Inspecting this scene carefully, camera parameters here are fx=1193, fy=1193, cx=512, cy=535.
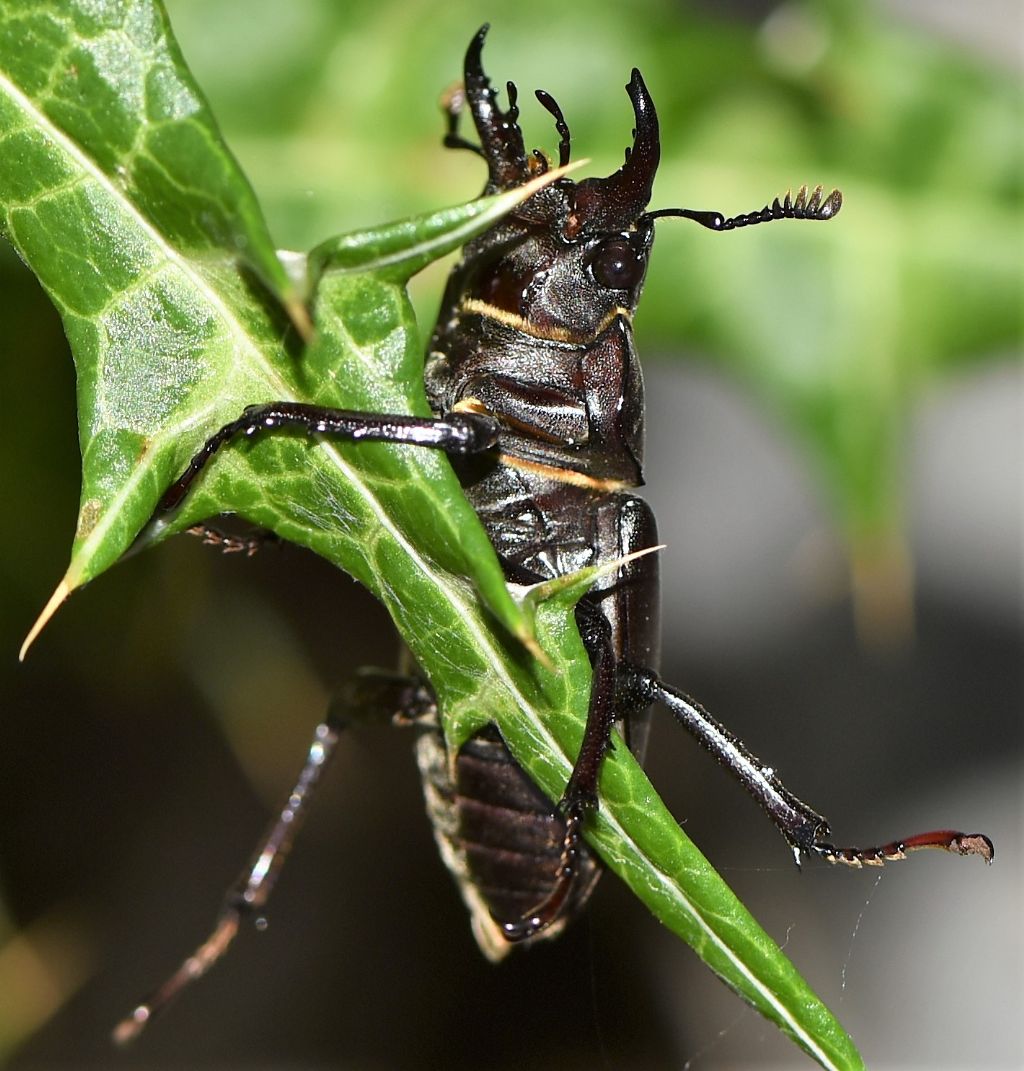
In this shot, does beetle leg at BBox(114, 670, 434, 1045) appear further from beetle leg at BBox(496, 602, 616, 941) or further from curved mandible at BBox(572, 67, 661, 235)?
curved mandible at BBox(572, 67, 661, 235)

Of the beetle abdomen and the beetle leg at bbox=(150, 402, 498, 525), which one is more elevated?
the beetle leg at bbox=(150, 402, 498, 525)

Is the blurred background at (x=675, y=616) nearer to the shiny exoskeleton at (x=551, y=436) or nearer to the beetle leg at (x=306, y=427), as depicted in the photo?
the shiny exoskeleton at (x=551, y=436)

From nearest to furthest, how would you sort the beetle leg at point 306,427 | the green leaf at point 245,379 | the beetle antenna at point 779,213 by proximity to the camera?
the green leaf at point 245,379, the beetle leg at point 306,427, the beetle antenna at point 779,213

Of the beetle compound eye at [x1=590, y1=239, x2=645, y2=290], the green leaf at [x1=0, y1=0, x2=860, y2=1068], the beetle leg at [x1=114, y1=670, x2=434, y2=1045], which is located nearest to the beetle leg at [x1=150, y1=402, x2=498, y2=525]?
the green leaf at [x1=0, y1=0, x2=860, y2=1068]

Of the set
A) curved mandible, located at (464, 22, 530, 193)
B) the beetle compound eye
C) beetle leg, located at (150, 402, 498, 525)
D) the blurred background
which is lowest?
the blurred background

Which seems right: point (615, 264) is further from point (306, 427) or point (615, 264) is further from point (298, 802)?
point (298, 802)

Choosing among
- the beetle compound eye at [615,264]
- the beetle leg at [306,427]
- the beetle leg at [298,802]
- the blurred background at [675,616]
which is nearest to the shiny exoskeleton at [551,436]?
the beetle compound eye at [615,264]
